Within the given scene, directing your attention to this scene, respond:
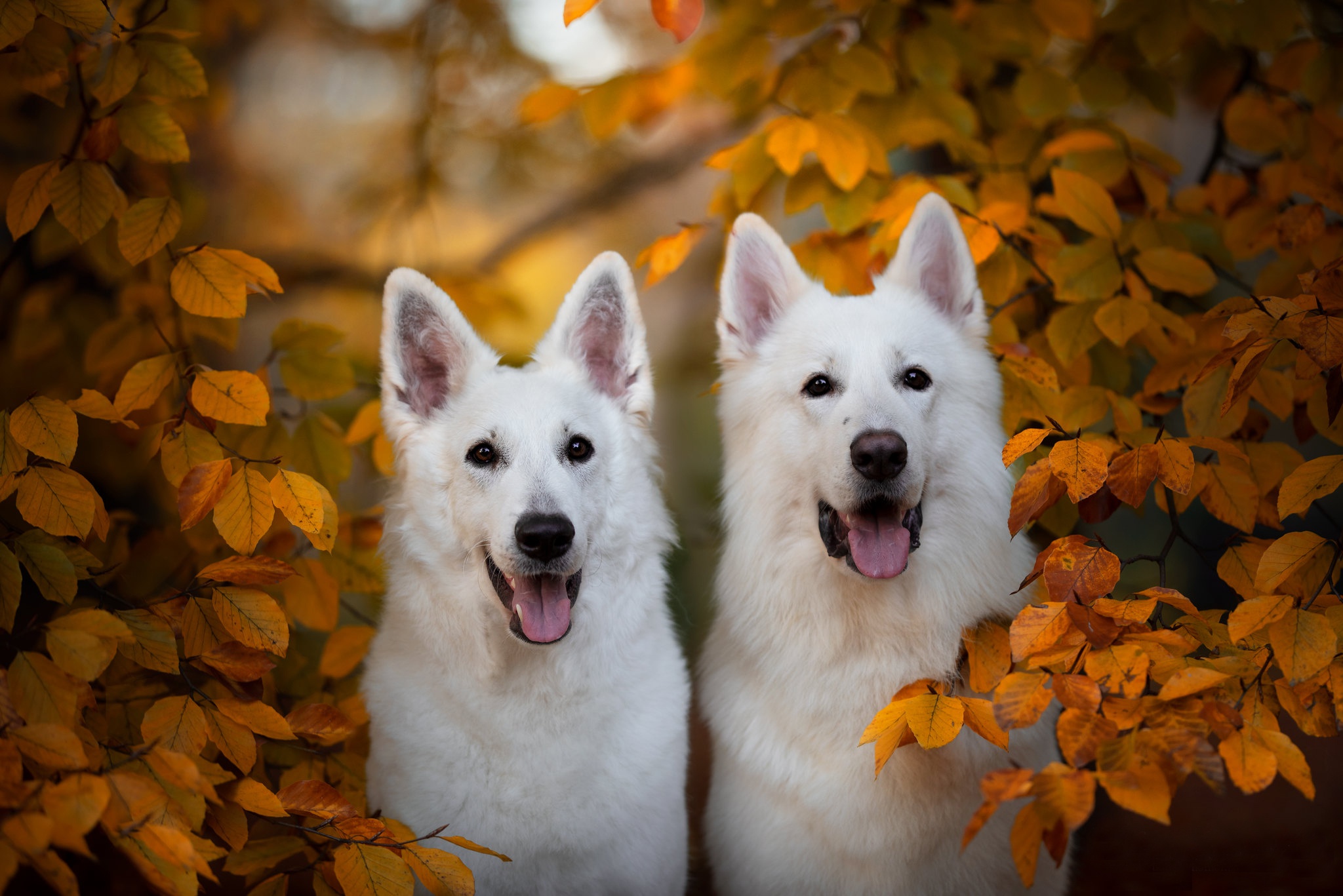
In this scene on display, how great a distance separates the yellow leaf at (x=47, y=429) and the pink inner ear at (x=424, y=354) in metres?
0.76

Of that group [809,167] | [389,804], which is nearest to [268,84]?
[809,167]

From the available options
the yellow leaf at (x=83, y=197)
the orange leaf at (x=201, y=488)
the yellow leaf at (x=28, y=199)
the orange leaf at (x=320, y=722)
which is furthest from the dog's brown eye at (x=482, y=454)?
the yellow leaf at (x=28, y=199)

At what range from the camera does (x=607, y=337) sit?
2572 mm

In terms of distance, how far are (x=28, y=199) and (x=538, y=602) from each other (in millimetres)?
1537

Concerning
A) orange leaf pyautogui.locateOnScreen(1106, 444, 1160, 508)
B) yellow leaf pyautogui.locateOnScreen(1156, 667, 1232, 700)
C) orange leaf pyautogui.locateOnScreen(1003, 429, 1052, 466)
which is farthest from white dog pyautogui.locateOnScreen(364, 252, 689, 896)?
yellow leaf pyautogui.locateOnScreen(1156, 667, 1232, 700)

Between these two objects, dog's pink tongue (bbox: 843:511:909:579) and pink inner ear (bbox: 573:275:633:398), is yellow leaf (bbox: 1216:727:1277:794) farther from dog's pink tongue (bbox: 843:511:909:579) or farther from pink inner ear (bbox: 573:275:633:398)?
pink inner ear (bbox: 573:275:633:398)

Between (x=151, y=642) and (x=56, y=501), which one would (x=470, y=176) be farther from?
(x=151, y=642)

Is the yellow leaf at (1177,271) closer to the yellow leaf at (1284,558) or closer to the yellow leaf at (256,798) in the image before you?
the yellow leaf at (1284,558)

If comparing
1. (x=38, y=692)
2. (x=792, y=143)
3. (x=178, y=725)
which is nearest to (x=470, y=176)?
(x=792, y=143)

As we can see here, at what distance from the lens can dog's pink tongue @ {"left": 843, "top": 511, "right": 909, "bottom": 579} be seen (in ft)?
7.18

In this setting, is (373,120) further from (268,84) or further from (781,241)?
(781,241)

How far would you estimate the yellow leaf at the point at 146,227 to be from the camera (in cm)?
212

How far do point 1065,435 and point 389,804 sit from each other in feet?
6.35

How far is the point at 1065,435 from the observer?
2088mm
